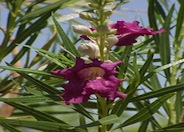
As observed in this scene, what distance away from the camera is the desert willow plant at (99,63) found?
75 centimetres

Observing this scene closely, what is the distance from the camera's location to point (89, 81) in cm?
78

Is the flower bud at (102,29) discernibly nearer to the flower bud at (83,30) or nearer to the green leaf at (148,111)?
the flower bud at (83,30)

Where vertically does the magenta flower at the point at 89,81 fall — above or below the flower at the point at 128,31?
below

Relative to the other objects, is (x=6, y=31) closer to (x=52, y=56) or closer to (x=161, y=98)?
(x=52, y=56)

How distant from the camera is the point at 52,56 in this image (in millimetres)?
885

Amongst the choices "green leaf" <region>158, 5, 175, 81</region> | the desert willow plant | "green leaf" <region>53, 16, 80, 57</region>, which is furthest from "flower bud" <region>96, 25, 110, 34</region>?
"green leaf" <region>158, 5, 175, 81</region>

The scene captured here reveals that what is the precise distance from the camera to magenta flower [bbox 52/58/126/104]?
749 millimetres

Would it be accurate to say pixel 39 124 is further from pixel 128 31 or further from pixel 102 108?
pixel 128 31

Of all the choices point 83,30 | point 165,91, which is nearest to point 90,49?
point 83,30

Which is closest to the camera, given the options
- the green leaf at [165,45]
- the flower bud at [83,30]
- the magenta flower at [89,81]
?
the magenta flower at [89,81]

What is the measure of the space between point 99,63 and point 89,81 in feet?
0.11

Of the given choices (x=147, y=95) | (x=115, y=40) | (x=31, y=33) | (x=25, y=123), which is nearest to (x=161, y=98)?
(x=147, y=95)

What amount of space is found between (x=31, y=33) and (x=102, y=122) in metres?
0.61

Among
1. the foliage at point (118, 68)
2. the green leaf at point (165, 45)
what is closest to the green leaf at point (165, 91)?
the foliage at point (118, 68)
